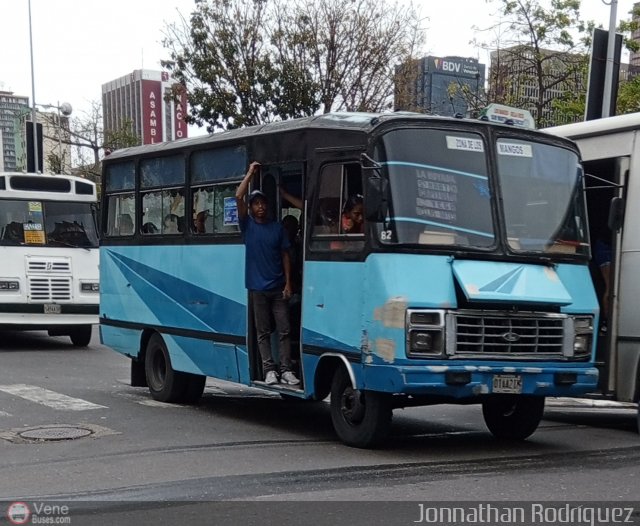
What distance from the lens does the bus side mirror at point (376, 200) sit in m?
8.46

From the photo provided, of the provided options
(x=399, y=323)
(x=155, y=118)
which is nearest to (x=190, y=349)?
(x=399, y=323)

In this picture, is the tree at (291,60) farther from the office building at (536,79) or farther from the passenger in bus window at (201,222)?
the passenger in bus window at (201,222)

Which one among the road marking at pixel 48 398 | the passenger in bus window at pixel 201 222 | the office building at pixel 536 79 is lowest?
the road marking at pixel 48 398

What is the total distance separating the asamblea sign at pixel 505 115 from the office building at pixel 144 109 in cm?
4568

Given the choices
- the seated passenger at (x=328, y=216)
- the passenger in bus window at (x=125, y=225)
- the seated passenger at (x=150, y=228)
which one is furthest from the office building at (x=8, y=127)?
the seated passenger at (x=328, y=216)

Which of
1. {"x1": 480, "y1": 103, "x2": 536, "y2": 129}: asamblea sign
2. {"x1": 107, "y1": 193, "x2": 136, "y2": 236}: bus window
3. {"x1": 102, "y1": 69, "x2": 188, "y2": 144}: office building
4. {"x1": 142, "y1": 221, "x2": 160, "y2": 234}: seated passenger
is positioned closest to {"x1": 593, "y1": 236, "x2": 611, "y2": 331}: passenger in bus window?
{"x1": 480, "y1": 103, "x2": 536, "y2": 129}: asamblea sign

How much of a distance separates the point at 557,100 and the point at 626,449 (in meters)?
19.1

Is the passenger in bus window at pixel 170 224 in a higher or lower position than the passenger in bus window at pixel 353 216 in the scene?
lower

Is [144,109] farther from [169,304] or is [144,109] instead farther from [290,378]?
[290,378]

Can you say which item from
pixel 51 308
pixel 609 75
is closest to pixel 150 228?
pixel 51 308

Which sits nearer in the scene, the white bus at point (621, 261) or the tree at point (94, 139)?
the white bus at point (621, 261)

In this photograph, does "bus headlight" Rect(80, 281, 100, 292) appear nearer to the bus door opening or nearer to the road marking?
the road marking

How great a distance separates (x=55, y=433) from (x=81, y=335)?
10.3 metres

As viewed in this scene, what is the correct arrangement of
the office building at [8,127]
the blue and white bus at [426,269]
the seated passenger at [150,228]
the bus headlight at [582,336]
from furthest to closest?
the office building at [8,127] → the seated passenger at [150,228] → the bus headlight at [582,336] → the blue and white bus at [426,269]
